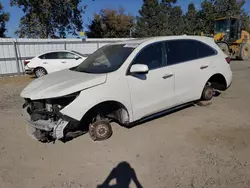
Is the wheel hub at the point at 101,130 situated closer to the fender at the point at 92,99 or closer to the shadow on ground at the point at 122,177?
the fender at the point at 92,99

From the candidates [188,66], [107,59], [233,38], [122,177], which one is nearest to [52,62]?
[107,59]

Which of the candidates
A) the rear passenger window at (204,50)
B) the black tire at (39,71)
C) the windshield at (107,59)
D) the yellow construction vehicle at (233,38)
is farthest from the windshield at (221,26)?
the windshield at (107,59)

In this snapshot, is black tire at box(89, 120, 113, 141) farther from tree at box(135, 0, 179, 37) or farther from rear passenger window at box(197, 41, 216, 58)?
tree at box(135, 0, 179, 37)

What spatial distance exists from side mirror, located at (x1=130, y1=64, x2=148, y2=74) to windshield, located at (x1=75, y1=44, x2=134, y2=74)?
0.27 metres

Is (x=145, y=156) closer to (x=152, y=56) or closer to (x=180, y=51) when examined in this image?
(x=152, y=56)

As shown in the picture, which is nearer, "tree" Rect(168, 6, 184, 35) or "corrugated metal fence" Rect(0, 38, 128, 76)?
"corrugated metal fence" Rect(0, 38, 128, 76)

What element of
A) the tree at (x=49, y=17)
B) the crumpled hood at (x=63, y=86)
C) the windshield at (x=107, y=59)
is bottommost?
the crumpled hood at (x=63, y=86)

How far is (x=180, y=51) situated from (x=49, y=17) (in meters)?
19.7

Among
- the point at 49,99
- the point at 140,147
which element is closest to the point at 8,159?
the point at 49,99

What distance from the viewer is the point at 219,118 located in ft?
15.5

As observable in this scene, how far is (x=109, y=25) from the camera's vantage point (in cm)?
3616

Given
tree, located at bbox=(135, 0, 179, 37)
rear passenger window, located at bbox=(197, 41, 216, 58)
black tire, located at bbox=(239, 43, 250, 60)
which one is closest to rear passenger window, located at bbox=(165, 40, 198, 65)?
rear passenger window, located at bbox=(197, 41, 216, 58)

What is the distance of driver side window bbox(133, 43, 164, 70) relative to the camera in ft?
13.3

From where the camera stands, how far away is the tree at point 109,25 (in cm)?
3528
